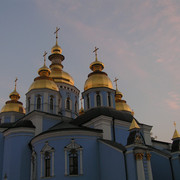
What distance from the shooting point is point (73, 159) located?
1583cm

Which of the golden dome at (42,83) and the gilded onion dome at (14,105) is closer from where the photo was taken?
the golden dome at (42,83)

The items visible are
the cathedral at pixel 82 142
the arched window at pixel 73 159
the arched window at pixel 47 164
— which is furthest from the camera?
the arched window at pixel 47 164

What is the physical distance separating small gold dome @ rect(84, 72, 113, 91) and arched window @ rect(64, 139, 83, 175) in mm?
7632

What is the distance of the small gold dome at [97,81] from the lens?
22703 millimetres

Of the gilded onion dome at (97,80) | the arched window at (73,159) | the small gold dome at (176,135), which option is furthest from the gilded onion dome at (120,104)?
the arched window at (73,159)

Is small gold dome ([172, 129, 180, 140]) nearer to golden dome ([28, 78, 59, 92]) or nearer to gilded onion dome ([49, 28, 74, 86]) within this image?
golden dome ([28, 78, 59, 92])

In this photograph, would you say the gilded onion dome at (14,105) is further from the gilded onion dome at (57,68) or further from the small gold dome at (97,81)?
the small gold dome at (97,81)

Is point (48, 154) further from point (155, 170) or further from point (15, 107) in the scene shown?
point (15, 107)

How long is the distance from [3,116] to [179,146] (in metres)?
16.6

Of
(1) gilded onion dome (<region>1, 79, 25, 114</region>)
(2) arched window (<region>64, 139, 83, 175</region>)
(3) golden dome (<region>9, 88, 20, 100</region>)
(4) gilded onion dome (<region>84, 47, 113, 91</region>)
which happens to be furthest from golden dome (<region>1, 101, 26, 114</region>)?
(2) arched window (<region>64, 139, 83, 175</region>)

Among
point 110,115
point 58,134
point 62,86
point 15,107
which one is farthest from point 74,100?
point 58,134

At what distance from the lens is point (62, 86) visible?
27.3 m

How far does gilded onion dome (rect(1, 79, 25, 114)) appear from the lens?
1041 inches

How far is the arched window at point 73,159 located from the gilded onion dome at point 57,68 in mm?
12386
